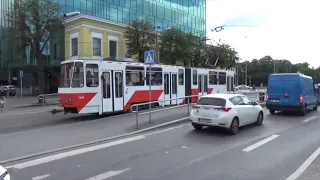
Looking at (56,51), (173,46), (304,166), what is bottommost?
(304,166)

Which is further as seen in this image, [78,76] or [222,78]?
[222,78]

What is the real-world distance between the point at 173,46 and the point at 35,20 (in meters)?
16.9

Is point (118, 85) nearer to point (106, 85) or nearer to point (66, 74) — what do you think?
point (106, 85)

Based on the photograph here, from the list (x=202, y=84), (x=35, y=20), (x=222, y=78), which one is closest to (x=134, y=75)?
(x=202, y=84)

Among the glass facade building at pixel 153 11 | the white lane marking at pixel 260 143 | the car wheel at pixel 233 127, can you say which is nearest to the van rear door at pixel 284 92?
the white lane marking at pixel 260 143

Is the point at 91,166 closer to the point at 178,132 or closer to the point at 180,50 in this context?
the point at 178,132

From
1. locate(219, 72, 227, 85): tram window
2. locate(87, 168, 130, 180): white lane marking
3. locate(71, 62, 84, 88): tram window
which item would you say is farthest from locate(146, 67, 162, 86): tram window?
locate(87, 168, 130, 180): white lane marking

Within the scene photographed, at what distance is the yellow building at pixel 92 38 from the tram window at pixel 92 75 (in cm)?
2326

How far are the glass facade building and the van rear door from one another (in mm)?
32556

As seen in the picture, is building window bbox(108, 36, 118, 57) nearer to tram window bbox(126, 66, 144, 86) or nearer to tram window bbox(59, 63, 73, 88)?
tram window bbox(126, 66, 144, 86)

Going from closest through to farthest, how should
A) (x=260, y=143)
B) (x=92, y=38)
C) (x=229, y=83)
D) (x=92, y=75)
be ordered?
(x=260, y=143), (x=92, y=75), (x=229, y=83), (x=92, y=38)

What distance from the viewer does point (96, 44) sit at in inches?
1609

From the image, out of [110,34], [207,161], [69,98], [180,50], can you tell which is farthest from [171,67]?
[110,34]

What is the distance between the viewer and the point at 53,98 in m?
32.2
